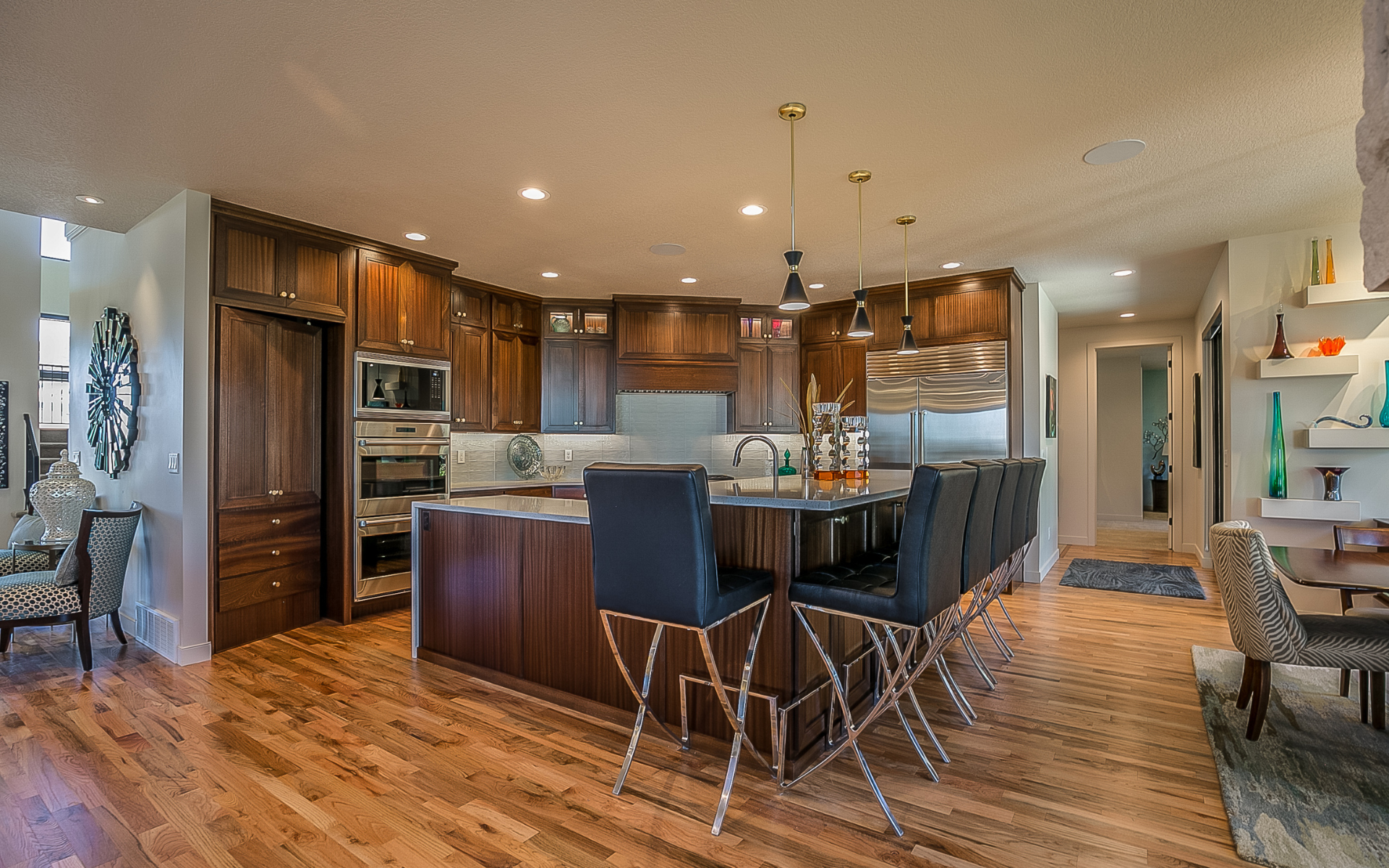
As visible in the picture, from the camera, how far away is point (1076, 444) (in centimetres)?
806

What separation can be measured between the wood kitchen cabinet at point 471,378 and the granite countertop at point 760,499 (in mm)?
2032

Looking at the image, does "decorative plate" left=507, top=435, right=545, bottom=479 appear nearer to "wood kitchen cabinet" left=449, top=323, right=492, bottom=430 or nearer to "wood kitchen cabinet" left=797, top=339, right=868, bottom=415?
"wood kitchen cabinet" left=449, top=323, right=492, bottom=430

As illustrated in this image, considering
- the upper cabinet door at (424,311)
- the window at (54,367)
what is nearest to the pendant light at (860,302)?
the upper cabinet door at (424,311)

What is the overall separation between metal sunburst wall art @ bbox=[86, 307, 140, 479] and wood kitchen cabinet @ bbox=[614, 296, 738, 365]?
3482 mm

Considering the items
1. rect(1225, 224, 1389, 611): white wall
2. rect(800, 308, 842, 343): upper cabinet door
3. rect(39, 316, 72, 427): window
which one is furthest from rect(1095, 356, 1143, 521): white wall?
rect(39, 316, 72, 427): window

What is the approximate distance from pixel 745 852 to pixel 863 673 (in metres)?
1.26

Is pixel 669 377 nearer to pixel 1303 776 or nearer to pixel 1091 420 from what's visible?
pixel 1303 776

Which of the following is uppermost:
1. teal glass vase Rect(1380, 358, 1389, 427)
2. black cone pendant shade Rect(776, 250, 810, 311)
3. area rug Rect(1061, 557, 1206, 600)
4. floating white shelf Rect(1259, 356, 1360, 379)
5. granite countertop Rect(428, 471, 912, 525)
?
black cone pendant shade Rect(776, 250, 810, 311)

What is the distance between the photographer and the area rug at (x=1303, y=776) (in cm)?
194

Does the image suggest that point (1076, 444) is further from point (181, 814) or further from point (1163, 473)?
point (181, 814)

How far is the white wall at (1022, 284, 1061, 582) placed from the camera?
5.60m

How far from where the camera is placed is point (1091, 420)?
26.2 feet

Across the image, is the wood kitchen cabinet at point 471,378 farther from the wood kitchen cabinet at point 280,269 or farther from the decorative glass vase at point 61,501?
the decorative glass vase at point 61,501

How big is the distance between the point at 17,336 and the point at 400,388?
3.85m
